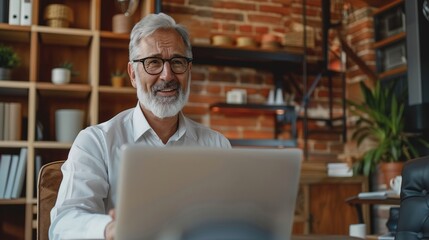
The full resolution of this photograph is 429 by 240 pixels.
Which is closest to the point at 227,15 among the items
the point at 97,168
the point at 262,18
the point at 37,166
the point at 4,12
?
the point at 262,18

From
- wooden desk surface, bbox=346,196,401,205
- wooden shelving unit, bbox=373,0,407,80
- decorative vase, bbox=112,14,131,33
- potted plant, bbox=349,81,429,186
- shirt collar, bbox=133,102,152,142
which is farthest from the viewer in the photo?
wooden shelving unit, bbox=373,0,407,80

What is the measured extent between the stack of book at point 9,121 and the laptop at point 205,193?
246 centimetres

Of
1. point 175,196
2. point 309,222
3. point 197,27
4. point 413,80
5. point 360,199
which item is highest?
point 197,27

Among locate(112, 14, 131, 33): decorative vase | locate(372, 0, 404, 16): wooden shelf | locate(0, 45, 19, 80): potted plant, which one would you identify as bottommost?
locate(0, 45, 19, 80): potted plant

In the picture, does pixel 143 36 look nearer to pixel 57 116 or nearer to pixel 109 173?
pixel 109 173

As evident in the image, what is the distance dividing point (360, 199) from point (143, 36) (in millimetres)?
1681

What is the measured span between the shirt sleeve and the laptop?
0.22 meters

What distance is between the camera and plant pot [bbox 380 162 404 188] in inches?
147

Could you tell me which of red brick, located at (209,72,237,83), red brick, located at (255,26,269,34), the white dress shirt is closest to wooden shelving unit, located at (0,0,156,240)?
red brick, located at (209,72,237,83)

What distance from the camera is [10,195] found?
10.4ft

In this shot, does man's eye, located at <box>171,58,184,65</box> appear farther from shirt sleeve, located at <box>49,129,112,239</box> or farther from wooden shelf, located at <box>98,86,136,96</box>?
wooden shelf, located at <box>98,86,136,96</box>

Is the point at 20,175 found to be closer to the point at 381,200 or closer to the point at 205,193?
the point at 381,200

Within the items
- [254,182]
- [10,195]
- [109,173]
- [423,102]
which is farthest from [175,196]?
[423,102]

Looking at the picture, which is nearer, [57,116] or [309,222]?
[57,116]
